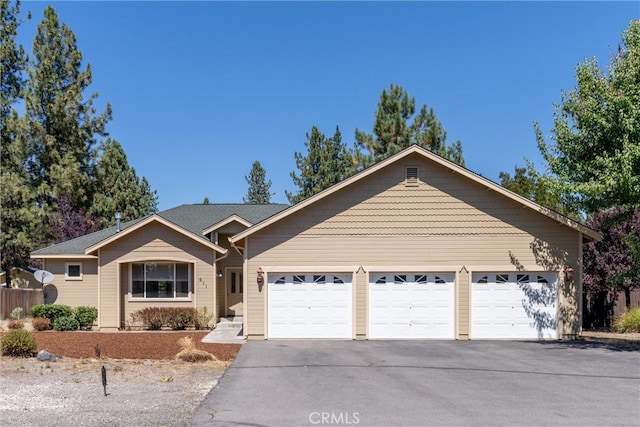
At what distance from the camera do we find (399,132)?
33625mm

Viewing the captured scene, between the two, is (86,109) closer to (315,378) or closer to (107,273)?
(107,273)

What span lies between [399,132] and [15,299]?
2244 centimetres

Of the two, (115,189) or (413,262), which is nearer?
(413,262)

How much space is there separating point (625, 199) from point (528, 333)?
201 inches

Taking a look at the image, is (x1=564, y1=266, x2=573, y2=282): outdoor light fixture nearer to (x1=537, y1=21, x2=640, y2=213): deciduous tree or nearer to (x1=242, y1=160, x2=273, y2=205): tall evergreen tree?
(x1=537, y1=21, x2=640, y2=213): deciduous tree

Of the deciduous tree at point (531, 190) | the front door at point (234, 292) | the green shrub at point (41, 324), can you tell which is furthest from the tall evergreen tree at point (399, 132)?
the green shrub at point (41, 324)

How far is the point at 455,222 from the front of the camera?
17.1 meters

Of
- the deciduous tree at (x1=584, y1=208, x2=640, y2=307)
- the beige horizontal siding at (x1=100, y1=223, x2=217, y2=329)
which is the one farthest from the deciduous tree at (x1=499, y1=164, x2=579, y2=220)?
the beige horizontal siding at (x1=100, y1=223, x2=217, y2=329)

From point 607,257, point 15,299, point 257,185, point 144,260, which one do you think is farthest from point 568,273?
point 257,185

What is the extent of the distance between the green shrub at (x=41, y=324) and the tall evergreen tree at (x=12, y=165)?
16.8 m

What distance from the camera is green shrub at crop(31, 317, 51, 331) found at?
65.1ft

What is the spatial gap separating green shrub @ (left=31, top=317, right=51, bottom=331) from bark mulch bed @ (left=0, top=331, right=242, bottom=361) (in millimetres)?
610

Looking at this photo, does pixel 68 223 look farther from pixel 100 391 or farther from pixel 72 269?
pixel 100 391

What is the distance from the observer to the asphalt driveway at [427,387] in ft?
26.1
